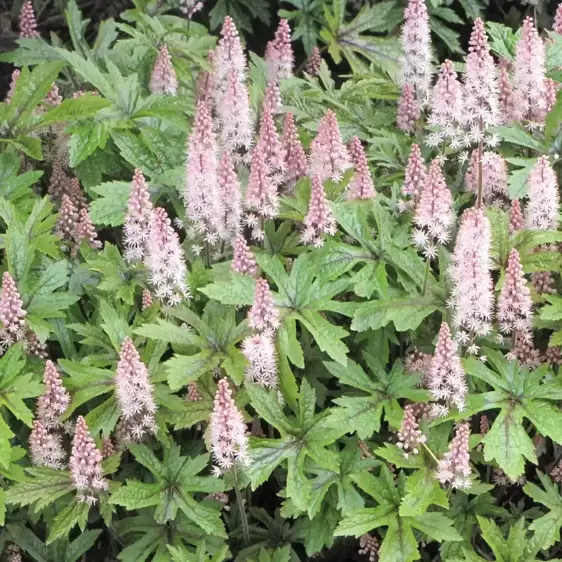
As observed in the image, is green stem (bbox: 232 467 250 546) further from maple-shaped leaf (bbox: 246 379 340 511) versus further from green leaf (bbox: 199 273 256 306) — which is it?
green leaf (bbox: 199 273 256 306)

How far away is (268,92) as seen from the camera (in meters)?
3.76

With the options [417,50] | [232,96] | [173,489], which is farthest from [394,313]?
[417,50]

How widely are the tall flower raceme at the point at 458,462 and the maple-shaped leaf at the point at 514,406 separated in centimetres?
7

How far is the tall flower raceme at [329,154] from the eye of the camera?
10.8ft

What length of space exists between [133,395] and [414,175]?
129cm

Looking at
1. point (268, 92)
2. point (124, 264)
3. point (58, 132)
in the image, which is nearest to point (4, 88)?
point (58, 132)

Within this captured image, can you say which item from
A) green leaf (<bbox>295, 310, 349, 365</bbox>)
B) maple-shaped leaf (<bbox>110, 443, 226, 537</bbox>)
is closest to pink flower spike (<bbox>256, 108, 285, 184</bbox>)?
green leaf (<bbox>295, 310, 349, 365</bbox>)

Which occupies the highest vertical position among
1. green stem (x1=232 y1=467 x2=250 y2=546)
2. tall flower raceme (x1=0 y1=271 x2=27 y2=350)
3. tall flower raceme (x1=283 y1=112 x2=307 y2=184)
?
tall flower raceme (x1=283 y1=112 x2=307 y2=184)

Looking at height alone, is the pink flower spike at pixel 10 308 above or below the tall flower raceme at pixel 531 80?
below

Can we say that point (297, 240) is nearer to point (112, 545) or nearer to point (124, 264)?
point (124, 264)

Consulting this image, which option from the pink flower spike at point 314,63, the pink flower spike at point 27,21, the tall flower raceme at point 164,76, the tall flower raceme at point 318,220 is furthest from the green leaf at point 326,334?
the pink flower spike at point 27,21

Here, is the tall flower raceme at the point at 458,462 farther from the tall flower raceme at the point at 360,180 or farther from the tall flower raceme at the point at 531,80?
the tall flower raceme at the point at 531,80

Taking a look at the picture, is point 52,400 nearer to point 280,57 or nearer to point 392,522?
point 392,522

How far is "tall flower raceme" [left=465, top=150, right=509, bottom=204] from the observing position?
345cm
